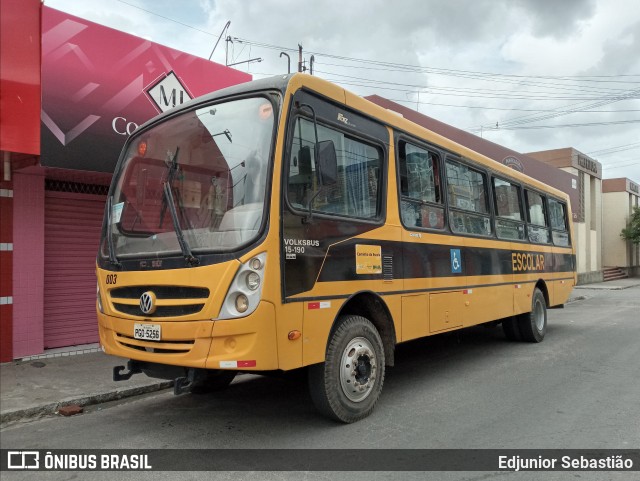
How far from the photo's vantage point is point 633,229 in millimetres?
34094

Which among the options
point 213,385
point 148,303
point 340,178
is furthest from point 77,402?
point 340,178

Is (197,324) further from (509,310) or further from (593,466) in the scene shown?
(509,310)

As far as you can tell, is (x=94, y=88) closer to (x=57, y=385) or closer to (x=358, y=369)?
(x=57, y=385)

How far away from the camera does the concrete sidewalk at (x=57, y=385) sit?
5113 mm

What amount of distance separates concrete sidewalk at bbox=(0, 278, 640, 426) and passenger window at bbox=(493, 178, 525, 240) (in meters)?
5.42

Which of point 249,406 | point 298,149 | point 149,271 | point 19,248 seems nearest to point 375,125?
point 298,149

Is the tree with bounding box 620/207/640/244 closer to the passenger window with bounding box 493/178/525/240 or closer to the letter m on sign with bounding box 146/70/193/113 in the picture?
the passenger window with bounding box 493/178/525/240

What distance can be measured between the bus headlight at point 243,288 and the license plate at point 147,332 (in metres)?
0.68

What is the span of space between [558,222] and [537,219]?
157 centimetres

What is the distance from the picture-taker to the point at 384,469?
369 cm

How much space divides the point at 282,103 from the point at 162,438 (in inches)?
119

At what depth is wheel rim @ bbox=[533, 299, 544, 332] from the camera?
9.04 metres

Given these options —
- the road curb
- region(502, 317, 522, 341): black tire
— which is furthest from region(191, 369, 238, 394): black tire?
region(502, 317, 522, 341): black tire

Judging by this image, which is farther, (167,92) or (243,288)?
(167,92)
